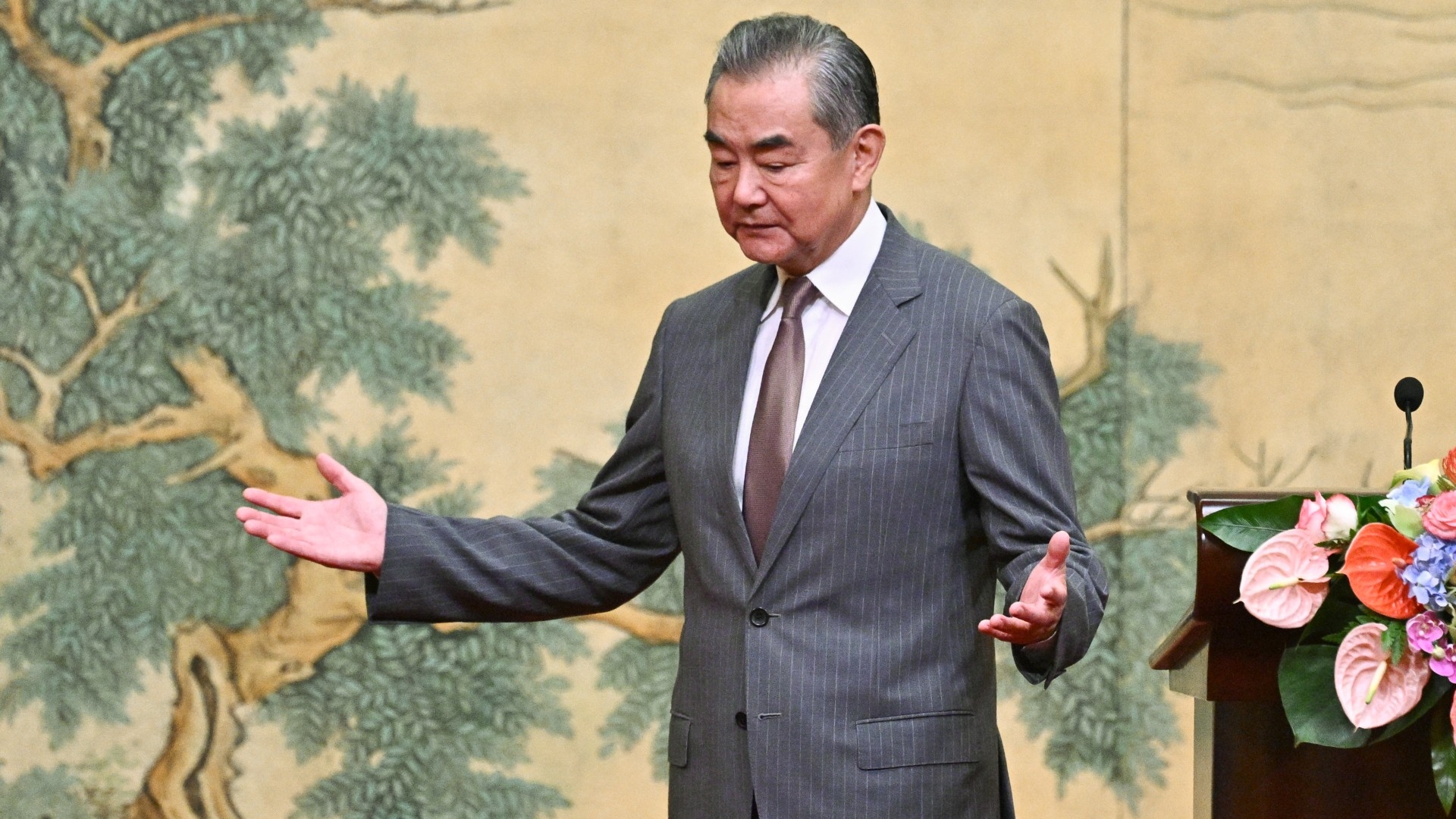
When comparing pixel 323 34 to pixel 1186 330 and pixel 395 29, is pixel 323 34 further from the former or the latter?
pixel 1186 330

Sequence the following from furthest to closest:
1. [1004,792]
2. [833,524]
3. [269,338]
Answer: [269,338] < [1004,792] < [833,524]

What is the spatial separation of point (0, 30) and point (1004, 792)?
9.74ft

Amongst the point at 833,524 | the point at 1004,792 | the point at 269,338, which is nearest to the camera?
the point at 833,524

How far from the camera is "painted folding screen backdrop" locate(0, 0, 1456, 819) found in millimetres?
3680

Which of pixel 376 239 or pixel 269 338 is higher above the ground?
pixel 376 239

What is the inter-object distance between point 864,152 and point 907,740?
789mm

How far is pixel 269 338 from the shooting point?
3682 mm

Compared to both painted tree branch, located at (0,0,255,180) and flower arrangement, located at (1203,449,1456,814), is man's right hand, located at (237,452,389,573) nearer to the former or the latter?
flower arrangement, located at (1203,449,1456,814)

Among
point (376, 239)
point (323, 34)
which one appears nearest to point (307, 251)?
point (376, 239)

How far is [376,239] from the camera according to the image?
3.70 metres

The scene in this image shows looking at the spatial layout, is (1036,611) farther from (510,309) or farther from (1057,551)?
(510,309)

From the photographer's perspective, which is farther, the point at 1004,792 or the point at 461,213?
the point at 461,213

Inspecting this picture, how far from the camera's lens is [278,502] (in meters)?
2.08

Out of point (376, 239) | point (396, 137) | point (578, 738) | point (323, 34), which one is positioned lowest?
point (578, 738)
